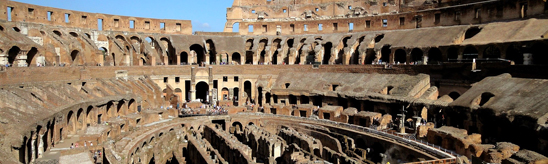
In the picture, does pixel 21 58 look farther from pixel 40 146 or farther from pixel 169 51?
pixel 169 51

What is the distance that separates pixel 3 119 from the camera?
651 inches

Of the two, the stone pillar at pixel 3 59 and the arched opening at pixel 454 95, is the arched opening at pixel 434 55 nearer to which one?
the arched opening at pixel 454 95

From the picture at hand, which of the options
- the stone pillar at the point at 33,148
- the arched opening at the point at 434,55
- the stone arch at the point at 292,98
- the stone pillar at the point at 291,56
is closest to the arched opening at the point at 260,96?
the stone arch at the point at 292,98

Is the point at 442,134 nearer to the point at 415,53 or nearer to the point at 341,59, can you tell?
the point at 415,53

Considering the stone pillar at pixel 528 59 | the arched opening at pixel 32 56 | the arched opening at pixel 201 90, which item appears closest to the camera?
the stone pillar at pixel 528 59

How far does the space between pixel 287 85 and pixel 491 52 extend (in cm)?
1776

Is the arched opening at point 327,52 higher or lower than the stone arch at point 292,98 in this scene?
higher

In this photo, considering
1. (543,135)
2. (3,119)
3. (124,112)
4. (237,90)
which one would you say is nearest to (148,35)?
(237,90)

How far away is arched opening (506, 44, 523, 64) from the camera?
26720 mm

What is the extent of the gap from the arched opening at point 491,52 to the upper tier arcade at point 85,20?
104ft

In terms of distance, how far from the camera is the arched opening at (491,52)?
28.9m

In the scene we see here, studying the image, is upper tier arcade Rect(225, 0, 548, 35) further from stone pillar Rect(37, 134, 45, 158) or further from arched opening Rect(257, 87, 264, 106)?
stone pillar Rect(37, 134, 45, 158)

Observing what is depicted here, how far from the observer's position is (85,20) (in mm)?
39125

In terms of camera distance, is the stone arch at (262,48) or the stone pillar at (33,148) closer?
the stone pillar at (33,148)
